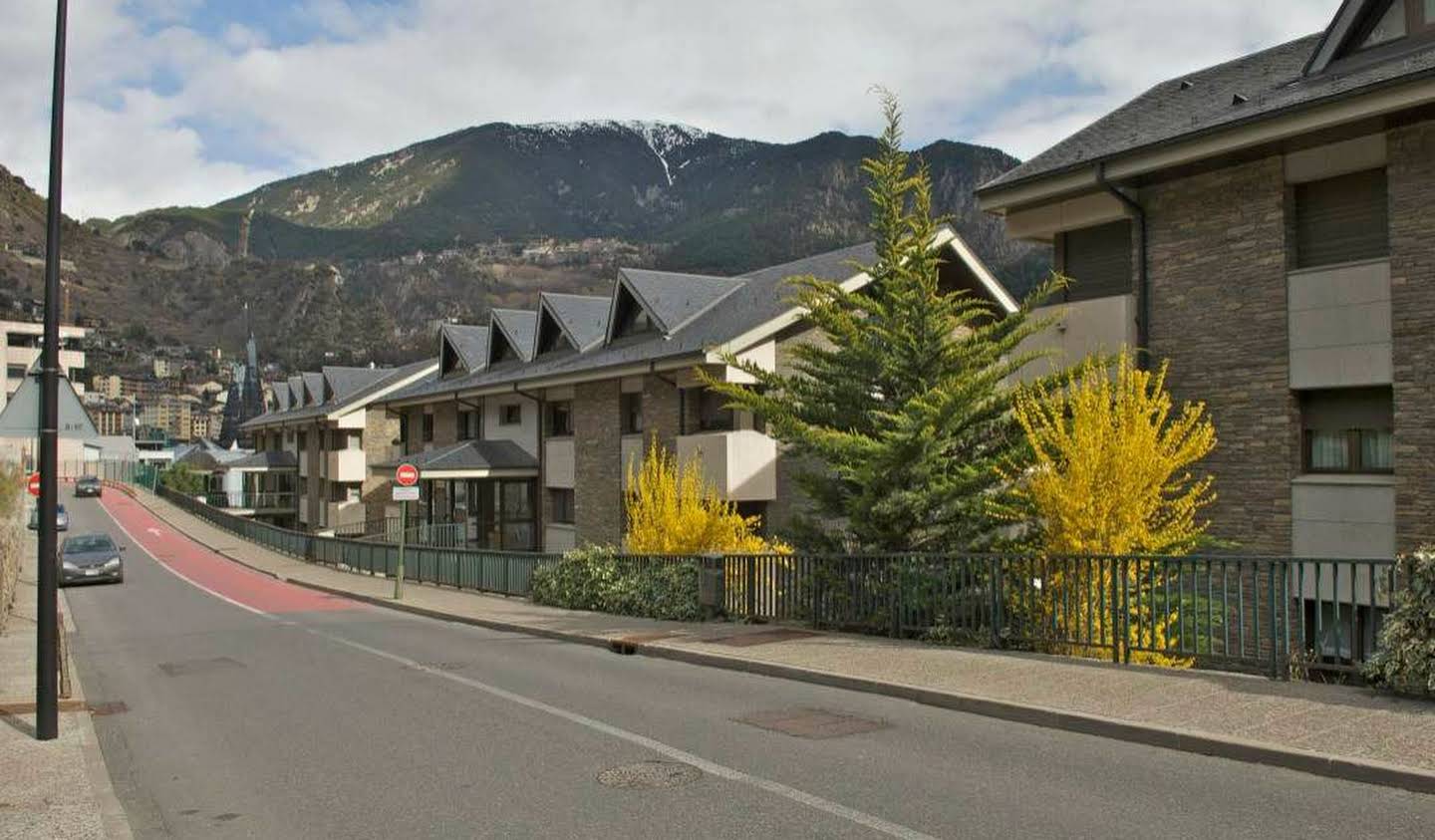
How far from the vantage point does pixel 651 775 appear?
25.1ft

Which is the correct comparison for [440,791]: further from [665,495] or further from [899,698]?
[665,495]

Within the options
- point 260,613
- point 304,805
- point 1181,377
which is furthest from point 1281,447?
point 260,613

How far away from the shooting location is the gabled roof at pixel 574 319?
104ft

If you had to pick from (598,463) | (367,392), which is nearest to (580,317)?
(598,463)

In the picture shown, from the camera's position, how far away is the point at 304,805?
23.8 feet

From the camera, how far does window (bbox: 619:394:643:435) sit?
2812cm

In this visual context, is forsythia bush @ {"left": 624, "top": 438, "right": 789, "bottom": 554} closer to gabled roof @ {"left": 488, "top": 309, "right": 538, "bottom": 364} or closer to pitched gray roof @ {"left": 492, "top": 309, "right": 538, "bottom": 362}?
gabled roof @ {"left": 488, "top": 309, "right": 538, "bottom": 364}

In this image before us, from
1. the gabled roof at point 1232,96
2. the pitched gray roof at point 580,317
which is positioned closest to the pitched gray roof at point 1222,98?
the gabled roof at point 1232,96

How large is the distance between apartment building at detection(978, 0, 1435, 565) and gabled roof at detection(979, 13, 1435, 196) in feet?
0.14

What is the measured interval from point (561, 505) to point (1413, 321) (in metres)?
23.1

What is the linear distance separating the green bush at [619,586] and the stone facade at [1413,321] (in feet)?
30.5

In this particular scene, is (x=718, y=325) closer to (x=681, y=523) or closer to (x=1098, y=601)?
(x=681, y=523)

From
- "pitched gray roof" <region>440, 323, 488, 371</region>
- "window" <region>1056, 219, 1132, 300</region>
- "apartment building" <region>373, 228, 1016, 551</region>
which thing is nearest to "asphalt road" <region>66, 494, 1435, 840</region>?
"window" <region>1056, 219, 1132, 300</region>

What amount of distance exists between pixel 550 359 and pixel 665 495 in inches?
538
